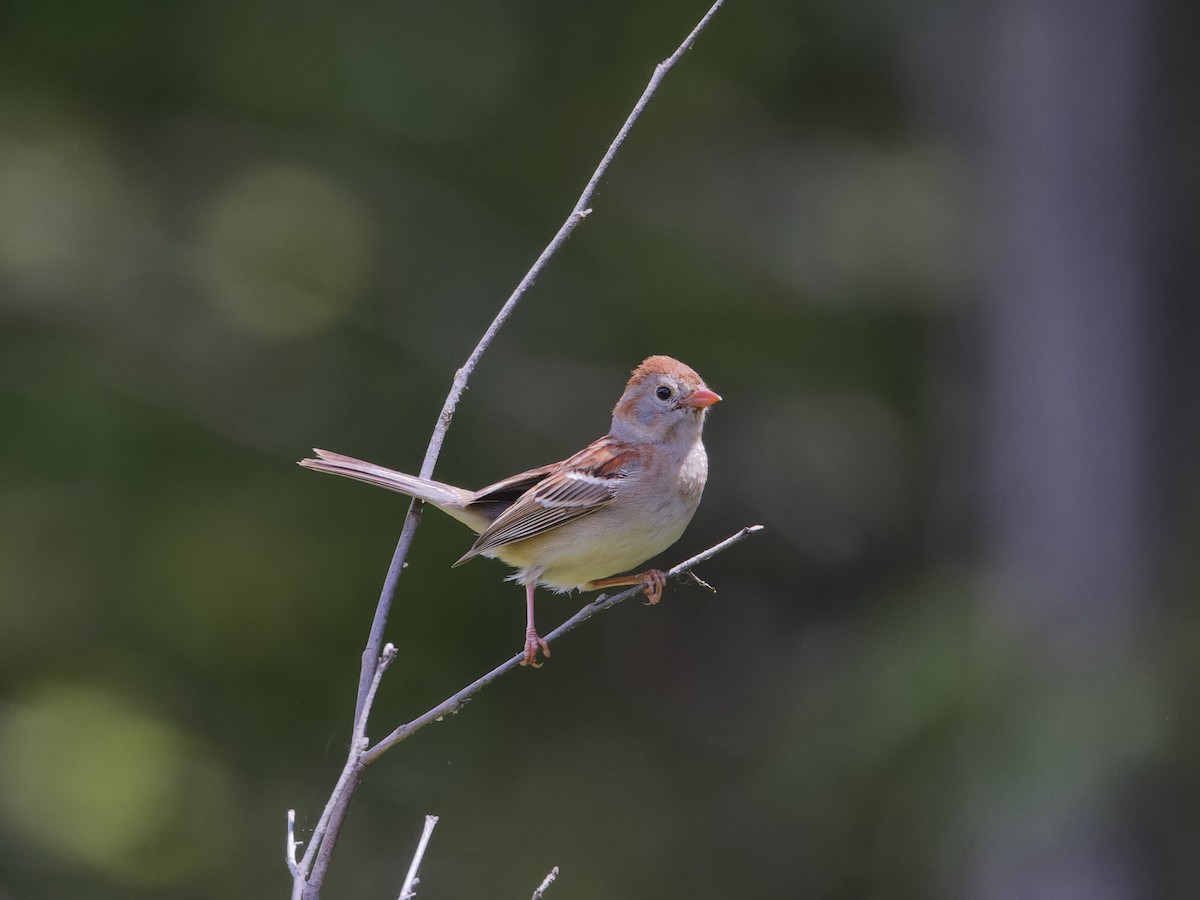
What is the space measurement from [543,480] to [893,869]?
5154 mm

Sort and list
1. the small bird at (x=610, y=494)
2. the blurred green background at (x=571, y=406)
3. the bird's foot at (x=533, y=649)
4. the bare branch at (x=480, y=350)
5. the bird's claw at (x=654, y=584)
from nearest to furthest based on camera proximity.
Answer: the bare branch at (x=480, y=350)
the bird's foot at (x=533, y=649)
the bird's claw at (x=654, y=584)
the small bird at (x=610, y=494)
the blurred green background at (x=571, y=406)

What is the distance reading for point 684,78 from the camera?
8883 millimetres

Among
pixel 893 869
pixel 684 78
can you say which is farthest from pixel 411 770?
pixel 684 78

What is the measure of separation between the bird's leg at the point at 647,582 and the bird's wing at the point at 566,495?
24 centimetres

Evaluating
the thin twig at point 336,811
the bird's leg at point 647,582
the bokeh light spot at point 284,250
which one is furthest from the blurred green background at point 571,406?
the thin twig at point 336,811

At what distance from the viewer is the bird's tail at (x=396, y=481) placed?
4.22 meters

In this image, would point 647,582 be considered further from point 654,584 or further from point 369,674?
point 369,674

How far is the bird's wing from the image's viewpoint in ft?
14.1

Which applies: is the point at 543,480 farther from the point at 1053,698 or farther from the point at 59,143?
the point at 59,143

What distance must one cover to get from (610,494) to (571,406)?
4.03 meters

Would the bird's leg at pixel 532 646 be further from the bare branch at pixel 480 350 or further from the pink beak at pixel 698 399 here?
the pink beak at pixel 698 399

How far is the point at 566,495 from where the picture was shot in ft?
14.2

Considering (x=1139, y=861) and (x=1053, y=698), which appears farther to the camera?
(x=1139, y=861)

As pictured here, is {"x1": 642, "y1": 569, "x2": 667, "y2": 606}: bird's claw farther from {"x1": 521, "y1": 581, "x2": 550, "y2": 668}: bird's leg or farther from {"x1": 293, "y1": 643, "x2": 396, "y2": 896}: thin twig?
{"x1": 293, "y1": 643, "x2": 396, "y2": 896}: thin twig
